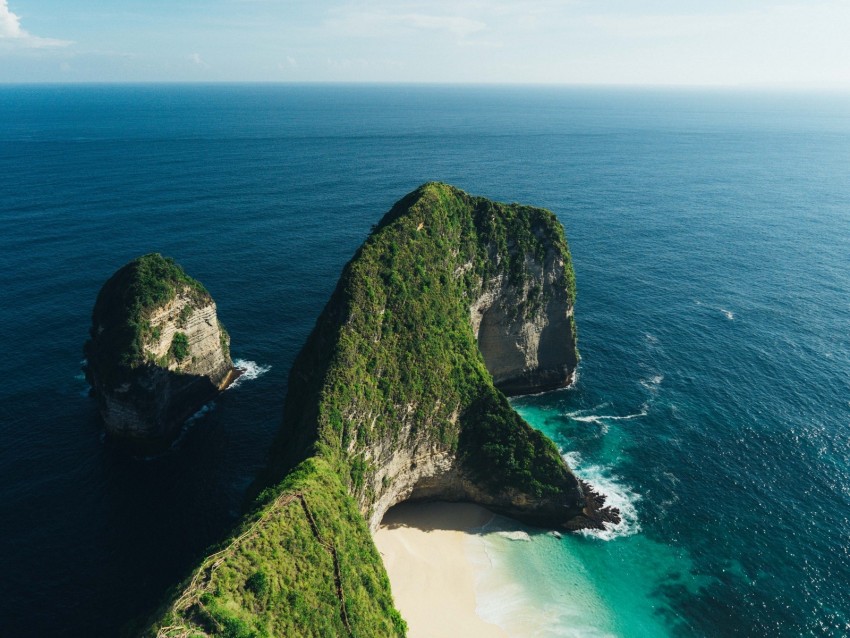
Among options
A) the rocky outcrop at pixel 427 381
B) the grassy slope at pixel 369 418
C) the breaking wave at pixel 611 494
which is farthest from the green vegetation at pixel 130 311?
the breaking wave at pixel 611 494

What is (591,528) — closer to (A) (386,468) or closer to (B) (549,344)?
(A) (386,468)

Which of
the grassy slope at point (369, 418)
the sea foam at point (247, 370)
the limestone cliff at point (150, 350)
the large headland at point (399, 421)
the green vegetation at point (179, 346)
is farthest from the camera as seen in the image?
the sea foam at point (247, 370)

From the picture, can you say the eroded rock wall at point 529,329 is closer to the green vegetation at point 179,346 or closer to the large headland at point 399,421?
the large headland at point 399,421

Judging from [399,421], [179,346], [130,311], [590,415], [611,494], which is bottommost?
[611,494]

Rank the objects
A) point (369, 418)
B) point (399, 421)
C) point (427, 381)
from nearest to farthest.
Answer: point (369, 418) → point (399, 421) → point (427, 381)

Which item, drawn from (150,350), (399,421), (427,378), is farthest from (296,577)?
(150,350)

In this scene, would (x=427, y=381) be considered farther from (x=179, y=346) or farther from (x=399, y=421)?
(x=179, y=346)

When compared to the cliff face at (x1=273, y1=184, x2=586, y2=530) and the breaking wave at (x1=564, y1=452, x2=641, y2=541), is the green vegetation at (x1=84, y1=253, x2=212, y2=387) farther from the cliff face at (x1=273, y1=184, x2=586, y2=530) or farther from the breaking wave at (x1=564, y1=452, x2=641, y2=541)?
the breaking wave at (x1=564, y1=452, x2=641, y2=541)
